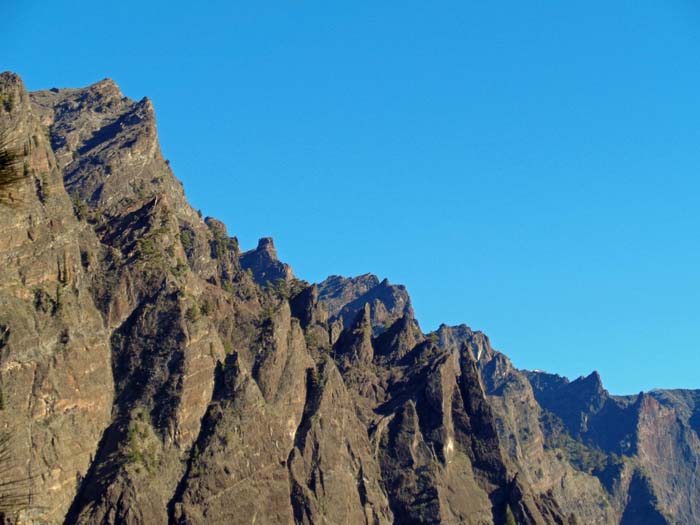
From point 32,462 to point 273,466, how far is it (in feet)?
147

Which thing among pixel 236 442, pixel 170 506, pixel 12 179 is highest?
pixel 236 442

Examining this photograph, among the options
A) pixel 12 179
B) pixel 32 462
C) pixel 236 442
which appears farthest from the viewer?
pixel 236 442

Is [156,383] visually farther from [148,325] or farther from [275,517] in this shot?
[275,517]

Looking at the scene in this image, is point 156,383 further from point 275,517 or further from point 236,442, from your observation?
point 275,517

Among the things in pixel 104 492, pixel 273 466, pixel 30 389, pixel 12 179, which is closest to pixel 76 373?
pixel 30 389

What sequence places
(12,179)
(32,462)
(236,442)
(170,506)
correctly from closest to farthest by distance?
(12,179), (32,462), (170,506), (236,442)

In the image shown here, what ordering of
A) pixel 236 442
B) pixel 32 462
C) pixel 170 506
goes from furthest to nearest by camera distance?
pixel 236 442, pixel 170 506, pixel 32 462

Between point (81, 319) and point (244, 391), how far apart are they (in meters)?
32.1

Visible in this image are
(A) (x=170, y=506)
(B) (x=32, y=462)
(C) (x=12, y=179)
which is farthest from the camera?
(A) (x=170, y=506)

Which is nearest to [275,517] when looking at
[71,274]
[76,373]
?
[76,373]

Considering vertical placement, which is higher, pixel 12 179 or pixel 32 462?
pixel 32 462

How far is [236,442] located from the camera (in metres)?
189

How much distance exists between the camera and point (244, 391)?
640 ft

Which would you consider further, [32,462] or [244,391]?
[244,391]
